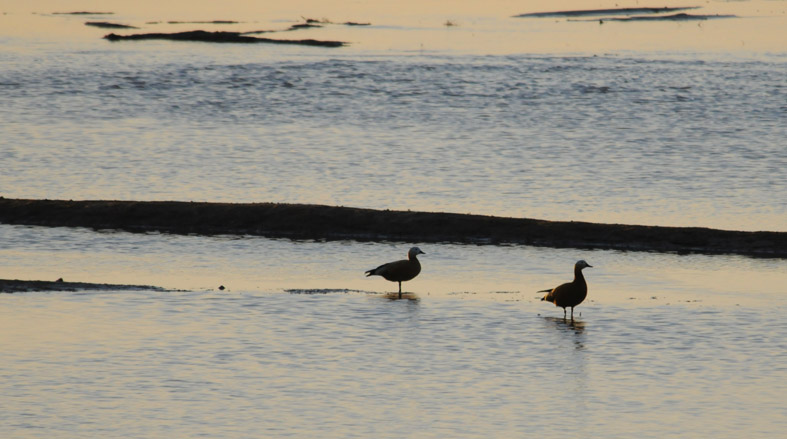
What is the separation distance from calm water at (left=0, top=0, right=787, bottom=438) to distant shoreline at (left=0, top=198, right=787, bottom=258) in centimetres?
94

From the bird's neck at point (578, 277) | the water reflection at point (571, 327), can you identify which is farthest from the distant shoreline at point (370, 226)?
the water reflection at point (571, 327)

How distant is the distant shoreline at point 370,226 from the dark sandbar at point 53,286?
6.66 metres

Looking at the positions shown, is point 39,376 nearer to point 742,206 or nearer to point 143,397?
point 143,397

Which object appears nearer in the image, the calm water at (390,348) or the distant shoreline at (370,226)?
the calm water at (390,348)

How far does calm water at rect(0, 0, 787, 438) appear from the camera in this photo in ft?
50.9

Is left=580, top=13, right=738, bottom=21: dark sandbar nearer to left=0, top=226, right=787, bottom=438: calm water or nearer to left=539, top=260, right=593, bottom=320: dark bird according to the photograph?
left=0, top=226, right=787, bottom=438: calm water

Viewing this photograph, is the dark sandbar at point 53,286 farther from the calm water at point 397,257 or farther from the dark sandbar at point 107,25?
the dark sandbar at point 107,25

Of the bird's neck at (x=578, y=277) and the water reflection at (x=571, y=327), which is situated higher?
the bird's neck at (x=578, y=277)

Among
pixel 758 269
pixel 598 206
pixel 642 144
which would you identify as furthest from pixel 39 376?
pixel 642 144

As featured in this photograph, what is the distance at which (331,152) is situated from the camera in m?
47.9

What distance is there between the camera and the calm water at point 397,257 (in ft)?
50.9

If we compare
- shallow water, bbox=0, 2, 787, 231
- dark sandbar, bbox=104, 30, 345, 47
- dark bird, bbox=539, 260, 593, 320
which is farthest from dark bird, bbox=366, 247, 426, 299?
dark sandbar, bbox=104, 30, 345, 47

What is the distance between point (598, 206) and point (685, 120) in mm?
24244

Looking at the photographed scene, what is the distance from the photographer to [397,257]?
2589 centimetres
